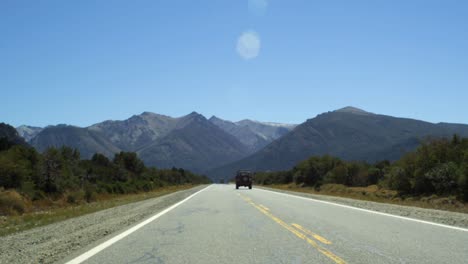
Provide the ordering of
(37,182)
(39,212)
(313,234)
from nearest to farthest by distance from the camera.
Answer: (313,234) → (39,212) → (37,182)

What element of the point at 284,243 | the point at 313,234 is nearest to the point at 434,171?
the point at 313,234

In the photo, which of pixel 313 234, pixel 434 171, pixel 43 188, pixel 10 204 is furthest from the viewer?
pixel 43 188

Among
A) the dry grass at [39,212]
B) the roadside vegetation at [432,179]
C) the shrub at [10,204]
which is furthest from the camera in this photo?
the roadside vegetation at [432,179]

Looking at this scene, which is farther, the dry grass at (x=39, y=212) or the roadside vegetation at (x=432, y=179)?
the roadside vegetation at (x=432, y=179)

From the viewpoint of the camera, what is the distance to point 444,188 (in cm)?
3106

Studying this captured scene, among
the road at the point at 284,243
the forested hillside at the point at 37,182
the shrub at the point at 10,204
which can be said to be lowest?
the road at the point at 284,243

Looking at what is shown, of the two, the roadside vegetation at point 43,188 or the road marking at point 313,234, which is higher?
the roadside vegetation at point 43,188

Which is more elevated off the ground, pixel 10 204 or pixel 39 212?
pixel 10 204

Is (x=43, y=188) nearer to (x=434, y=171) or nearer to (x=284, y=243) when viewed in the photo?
(x=434, y=171)

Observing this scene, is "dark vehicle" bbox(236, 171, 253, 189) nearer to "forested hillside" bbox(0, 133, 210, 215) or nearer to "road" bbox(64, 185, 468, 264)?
"forested hillside" bbox(0, 133, 210, 215)

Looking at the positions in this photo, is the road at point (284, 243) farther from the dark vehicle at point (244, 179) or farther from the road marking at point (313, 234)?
the dark vehicle at point (244, 179)

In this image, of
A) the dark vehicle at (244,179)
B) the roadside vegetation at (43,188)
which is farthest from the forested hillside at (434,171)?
the roadside vegetation at (43,188)

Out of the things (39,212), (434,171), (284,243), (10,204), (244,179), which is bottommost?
(284,243)

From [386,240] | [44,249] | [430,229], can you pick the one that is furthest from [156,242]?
[430,229]
